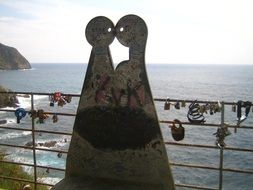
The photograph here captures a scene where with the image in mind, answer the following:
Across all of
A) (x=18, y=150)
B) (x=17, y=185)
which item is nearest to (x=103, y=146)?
(x=17, y=185)

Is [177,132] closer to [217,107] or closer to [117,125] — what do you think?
[217,107]

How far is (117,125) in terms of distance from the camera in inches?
172

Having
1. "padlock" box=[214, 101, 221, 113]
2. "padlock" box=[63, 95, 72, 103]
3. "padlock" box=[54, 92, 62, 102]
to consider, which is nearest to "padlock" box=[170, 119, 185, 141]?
"padlock" box=[214, 101, 221, 113]

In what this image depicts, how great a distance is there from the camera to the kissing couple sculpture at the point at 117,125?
4160mm

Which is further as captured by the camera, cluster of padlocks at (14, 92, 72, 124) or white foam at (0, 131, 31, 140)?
white foam at (0, 131, 31, 140)

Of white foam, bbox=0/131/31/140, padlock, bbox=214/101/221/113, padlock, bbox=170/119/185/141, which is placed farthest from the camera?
white foam, bbox=0/131/31/140

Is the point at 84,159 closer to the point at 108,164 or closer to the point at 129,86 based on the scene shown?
the point at 108,164

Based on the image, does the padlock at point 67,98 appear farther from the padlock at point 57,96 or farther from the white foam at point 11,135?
the white foam at point 11,135

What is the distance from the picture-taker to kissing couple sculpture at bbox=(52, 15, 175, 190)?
13.6ft

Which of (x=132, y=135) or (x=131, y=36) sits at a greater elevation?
(x=131, y=36)

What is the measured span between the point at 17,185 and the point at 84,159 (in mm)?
5509

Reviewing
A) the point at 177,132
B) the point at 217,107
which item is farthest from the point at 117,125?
the point at 217,107

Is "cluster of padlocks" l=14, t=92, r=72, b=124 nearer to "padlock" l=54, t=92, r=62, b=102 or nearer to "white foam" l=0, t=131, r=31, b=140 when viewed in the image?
"padlock" l=54, t=92, r=62, b=102

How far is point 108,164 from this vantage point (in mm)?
4391
